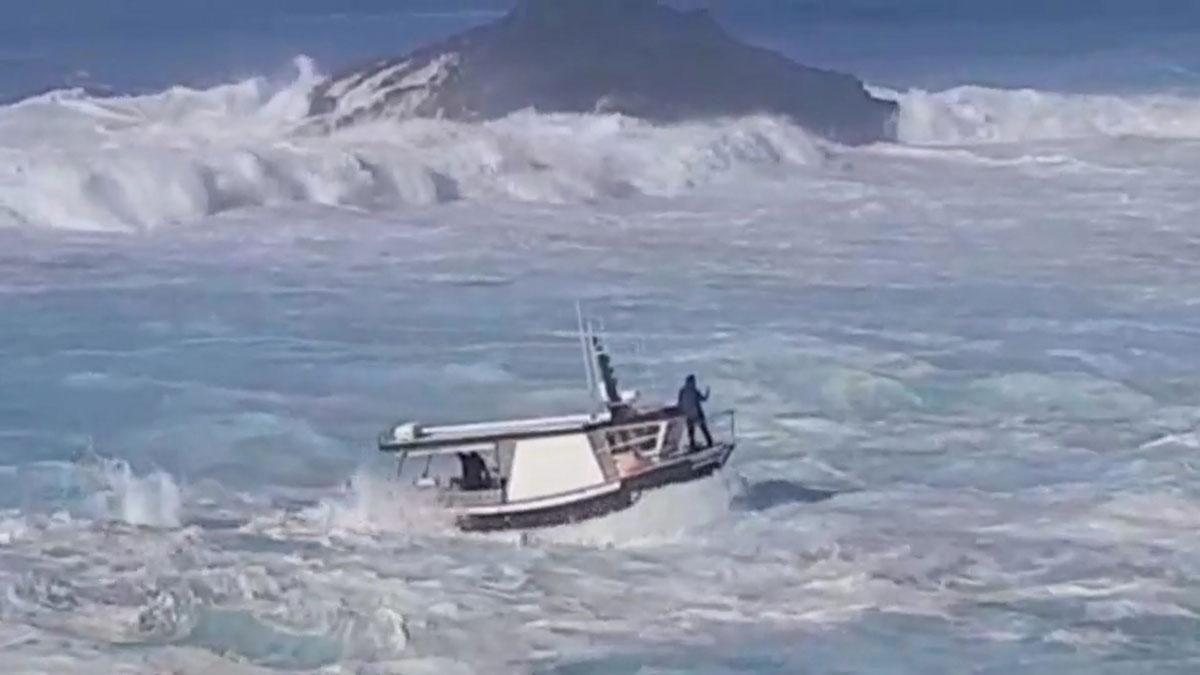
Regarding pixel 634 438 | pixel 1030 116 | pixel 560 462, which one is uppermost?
pixel 1030 116

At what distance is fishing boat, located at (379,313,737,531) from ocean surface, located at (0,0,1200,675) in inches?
5.3

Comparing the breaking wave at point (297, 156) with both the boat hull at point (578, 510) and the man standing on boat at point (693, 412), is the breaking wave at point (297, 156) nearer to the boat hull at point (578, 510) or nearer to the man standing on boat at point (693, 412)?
the man standing on boat at point (693, 412)

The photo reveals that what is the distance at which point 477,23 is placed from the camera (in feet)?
88.8

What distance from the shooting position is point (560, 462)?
1354cm

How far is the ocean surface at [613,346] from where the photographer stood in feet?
38.7

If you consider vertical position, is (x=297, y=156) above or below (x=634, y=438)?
above

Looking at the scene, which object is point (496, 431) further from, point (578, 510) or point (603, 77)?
point (603, 77)

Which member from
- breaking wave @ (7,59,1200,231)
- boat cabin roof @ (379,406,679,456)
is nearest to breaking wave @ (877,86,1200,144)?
breaking wave @ (7,59,1200,231)

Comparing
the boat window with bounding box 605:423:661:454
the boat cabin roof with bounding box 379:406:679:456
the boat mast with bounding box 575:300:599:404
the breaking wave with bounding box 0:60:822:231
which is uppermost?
the breaking wave with bounding box 0:60:822:231

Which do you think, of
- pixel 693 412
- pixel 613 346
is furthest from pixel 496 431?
pixel 613 346

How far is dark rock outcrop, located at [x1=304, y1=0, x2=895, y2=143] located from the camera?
2645 centimetres

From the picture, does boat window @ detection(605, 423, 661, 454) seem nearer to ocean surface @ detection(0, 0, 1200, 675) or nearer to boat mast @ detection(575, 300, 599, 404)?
ocean surface @ detection(0, 0, 1200, 675)

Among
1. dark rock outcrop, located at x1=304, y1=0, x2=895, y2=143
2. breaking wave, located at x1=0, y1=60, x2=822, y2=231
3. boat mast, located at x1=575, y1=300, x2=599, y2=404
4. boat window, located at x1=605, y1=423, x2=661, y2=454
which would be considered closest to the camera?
boat window, located at x1=605, y1=423, x2=661, y2=454

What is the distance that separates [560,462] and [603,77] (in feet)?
46.7
